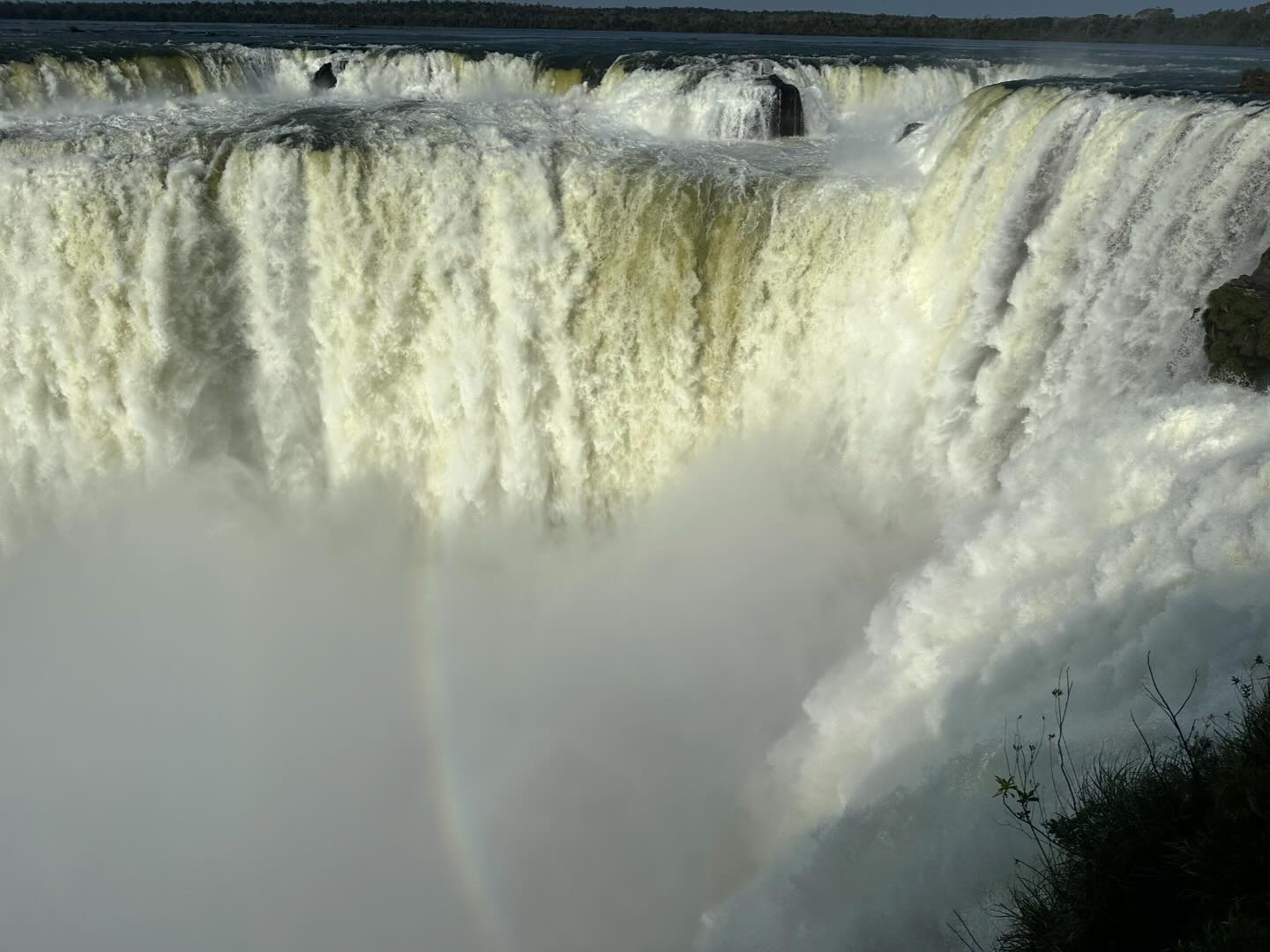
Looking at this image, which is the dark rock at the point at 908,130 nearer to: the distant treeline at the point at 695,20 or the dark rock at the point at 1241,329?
the dark rock at the point at 1241,329

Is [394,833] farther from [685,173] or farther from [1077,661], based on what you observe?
[685,173]

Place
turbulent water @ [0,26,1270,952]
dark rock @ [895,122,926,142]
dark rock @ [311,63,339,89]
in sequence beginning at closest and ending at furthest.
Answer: turbulent water @ [0,26,1270,952] < dark rock @ [895,122,926,142] < dark rock @ [311,63,339,89]

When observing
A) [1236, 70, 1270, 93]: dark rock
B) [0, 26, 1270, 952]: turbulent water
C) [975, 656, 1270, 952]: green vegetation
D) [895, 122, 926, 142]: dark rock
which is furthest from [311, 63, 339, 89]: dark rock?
[975, 656, 1270, 952]: green vegetation

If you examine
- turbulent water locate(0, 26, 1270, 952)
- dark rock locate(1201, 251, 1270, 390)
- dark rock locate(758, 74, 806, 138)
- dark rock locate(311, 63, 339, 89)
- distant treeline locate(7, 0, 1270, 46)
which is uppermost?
distant treeline locate(7, 0, 1270, 46)

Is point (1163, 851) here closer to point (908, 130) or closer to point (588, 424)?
point (588, 424)

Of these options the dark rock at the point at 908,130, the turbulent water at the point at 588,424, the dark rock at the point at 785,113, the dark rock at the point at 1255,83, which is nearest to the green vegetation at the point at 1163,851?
the turbulent water at the point at 588,424

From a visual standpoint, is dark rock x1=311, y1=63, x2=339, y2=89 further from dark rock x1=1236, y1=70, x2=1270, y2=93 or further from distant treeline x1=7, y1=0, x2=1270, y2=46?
distant treeline x1=7, y1=0, x2=1270, y2=46
